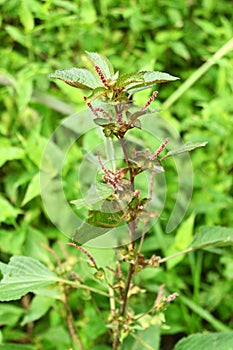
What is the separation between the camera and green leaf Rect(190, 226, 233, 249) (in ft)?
2.75

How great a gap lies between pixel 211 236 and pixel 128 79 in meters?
0.37

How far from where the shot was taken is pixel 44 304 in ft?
3.48

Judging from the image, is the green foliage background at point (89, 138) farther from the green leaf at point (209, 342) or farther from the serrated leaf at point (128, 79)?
the serrated leaf at point (128, 79)

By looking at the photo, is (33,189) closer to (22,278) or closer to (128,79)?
(22,278)

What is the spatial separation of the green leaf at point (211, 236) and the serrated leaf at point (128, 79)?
0.34 m

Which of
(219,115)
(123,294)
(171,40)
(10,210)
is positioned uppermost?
(171,40)

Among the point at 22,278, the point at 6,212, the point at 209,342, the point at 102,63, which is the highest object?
the point at 102,63

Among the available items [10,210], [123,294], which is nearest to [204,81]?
[10,210]

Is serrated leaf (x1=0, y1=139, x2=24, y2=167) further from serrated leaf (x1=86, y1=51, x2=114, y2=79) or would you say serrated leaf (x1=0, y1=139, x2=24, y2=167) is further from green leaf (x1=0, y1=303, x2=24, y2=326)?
serrated leaf (x1=86, y1=51, x2=114, y2=79)

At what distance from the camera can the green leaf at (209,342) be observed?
87 centimetres

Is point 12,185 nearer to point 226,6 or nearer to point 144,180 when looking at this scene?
point 144,180

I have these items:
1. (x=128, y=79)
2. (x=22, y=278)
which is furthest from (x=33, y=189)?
(x=128, y=79)

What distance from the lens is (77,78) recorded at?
1.95 ft

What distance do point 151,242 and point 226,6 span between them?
2.95 feet
